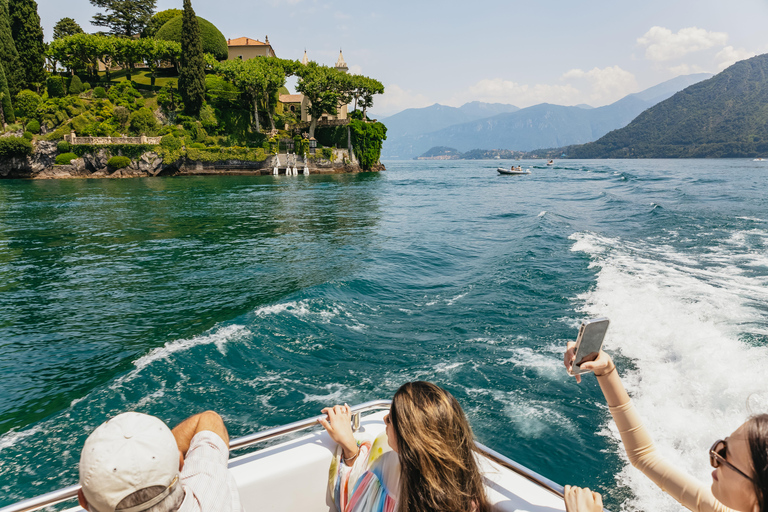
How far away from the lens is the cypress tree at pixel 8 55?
157 feet

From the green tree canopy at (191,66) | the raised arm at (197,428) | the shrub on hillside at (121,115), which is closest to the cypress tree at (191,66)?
the green tree canopy at (191,66)

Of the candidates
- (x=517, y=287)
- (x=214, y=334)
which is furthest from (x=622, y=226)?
(x=214, y=334)

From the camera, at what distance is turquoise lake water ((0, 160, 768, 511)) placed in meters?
5.36

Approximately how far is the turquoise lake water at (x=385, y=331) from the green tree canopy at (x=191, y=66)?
43608mm

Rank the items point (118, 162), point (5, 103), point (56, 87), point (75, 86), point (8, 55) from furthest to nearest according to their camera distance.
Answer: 1. point (75, 86)
2. point (56, 87)
3. point (118, 162)
4. point (8, 55)
5. point (5, 103)

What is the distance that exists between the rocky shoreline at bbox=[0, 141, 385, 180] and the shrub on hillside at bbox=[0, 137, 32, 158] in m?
0.75

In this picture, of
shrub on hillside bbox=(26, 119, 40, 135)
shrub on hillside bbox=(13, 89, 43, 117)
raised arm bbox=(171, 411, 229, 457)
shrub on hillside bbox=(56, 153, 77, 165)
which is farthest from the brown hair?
shrub on hillside bbox=(13, 89, 43, 117)

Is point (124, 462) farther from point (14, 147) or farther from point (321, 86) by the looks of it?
point (321, 86)

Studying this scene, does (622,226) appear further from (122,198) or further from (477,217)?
(122,198)

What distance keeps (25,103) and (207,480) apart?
211 ft

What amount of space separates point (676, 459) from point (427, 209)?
2303cm

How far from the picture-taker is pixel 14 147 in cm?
4478

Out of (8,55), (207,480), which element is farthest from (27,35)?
(207,480)

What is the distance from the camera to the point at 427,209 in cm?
2714
